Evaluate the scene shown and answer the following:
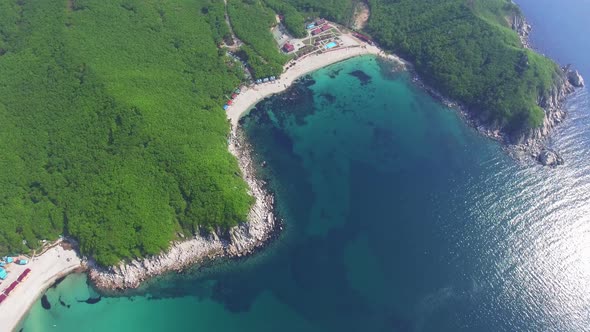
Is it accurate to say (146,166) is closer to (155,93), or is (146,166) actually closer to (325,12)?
(155,93)

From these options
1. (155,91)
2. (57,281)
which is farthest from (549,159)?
(57,281)

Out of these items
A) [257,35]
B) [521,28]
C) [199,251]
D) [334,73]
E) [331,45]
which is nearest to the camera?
[199,251]

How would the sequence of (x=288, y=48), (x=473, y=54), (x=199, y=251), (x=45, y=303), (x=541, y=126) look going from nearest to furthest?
(x=45, y=303) < (x=199, y=251) < (x=541, y=126) < (x=473, y=54) < (x=288, y=48)

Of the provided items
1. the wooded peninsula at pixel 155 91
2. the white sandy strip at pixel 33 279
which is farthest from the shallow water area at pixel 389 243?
the wooded peninsula at pixel 155 91

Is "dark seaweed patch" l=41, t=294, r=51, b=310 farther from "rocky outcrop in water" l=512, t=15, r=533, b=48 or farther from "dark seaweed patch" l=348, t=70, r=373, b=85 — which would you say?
"rocky outcrop in water" l=512, t=15, r=533, b=48

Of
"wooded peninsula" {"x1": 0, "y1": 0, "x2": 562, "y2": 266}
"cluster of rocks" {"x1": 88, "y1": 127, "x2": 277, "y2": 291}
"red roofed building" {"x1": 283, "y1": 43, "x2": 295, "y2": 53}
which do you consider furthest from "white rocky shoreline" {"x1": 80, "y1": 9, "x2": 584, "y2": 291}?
"red roofed building" {"x1": 283, "y1": 43, "x2": 295, "y2": 53}

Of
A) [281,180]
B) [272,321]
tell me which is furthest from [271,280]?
[281,180]

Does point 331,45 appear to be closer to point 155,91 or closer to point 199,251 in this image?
point 155,91
